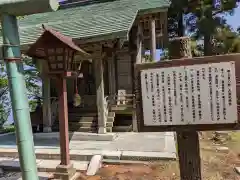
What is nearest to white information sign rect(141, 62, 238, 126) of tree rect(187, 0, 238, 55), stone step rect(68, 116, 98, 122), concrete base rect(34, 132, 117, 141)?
concrete base rect(34, 132, 117, 141)

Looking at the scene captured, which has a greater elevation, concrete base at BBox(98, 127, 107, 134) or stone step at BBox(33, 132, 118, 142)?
concrete base at BBox(98, 127, 107, 134)

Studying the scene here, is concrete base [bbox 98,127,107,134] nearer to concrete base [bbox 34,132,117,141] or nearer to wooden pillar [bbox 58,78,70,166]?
concrete base [bbox 34,132,117,141]

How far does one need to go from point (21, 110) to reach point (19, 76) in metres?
0.36

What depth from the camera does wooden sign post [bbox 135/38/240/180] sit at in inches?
110

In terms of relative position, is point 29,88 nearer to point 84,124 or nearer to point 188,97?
point 84,124

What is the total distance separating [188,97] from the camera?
2.85 meters

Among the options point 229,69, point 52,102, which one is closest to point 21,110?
point 229,69

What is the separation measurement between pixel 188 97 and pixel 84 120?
7320mm

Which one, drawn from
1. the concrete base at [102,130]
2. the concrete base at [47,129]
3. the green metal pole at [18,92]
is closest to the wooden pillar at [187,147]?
the green metal pole at [18,92]

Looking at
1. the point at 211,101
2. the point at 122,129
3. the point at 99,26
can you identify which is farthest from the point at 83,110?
the point at 211,101

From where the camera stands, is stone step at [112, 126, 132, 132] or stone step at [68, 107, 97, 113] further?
stone step at [68, 107, 97, 113]

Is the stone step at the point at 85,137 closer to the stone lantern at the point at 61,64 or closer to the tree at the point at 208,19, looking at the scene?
the stone lantern at the point at 61,64

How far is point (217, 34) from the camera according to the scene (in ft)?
55.0

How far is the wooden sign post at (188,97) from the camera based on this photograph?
110 inches
